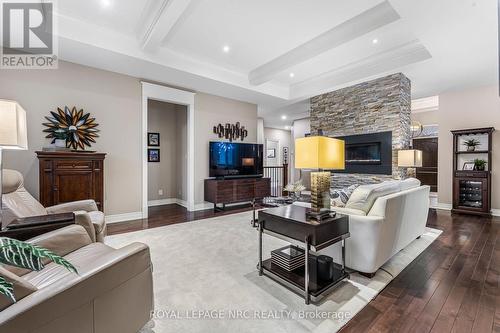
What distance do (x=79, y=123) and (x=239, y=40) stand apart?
302cm

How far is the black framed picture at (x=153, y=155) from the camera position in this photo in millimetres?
5867

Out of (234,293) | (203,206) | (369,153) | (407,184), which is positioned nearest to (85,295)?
(234,293)

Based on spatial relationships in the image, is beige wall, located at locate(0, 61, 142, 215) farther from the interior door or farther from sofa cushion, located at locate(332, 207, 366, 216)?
the interior door

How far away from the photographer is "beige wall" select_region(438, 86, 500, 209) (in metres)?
4.83

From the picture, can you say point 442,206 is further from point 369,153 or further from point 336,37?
point 336,37

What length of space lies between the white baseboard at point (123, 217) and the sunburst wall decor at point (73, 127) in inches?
52.3

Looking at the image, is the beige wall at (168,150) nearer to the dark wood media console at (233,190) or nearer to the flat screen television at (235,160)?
the flat screen television at (235,160)

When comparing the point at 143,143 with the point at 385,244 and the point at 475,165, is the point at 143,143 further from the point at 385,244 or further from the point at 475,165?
the point at 475,165

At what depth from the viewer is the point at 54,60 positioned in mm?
3684

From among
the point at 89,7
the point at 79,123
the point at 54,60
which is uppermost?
the point at 89,7

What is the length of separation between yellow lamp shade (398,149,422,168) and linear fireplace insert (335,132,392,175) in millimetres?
261

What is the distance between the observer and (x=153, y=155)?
5.91m

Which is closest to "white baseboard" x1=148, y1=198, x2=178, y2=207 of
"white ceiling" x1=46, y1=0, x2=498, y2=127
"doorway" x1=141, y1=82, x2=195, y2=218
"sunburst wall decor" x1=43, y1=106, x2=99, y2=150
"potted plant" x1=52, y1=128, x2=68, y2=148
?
"doorway" x1=141, y1=82, x2=195, y2=218

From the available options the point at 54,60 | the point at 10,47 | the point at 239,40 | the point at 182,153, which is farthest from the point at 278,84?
the point at 10,47
